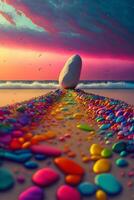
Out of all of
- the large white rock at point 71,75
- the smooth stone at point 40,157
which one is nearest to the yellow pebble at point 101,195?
the smooth stone at point 40,157

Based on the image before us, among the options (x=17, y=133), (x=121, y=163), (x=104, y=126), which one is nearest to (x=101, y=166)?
(x=121, y=163)

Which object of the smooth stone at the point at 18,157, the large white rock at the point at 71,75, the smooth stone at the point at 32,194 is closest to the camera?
the smooth stone at the point at 32,194

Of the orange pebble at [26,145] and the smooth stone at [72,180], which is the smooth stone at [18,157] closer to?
the orange pebble at [26,145]

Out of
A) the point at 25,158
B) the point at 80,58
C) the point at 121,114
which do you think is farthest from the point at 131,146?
the point at 80,58

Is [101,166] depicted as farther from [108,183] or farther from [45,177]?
[45,177]

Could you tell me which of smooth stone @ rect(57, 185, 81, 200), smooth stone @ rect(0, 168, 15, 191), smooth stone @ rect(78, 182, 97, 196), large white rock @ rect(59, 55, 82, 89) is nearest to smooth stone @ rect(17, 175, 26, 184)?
smooth stone @ rect(0, 168, 15, 191)

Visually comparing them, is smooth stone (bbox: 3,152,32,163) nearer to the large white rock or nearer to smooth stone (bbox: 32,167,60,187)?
smooth stone (bbox: 32,167,60,187)
